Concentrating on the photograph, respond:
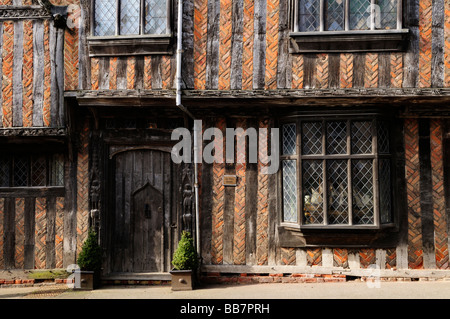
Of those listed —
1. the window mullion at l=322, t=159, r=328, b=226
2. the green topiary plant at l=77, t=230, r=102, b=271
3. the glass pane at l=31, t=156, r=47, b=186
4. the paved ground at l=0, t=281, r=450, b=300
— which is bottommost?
the paved ground at l=0, t=281, r=450, b=300

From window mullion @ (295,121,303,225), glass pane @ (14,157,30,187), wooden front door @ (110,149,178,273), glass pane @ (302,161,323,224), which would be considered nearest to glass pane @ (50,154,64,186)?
glass pane @ (14,157,30,187)

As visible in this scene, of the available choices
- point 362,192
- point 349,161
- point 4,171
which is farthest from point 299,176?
point 4,171

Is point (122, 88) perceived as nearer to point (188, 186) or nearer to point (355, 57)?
point (188, 186)

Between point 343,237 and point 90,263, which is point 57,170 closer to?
point 90,263

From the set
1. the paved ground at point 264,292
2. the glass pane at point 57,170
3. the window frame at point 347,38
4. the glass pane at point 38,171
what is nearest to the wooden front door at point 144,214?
the paved ground at point 264,292

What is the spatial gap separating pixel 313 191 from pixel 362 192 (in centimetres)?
88

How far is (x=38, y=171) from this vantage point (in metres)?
9.77

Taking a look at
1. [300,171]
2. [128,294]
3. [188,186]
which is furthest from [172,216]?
[300,171]

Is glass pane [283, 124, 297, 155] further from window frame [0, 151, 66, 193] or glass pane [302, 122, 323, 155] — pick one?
window frame [0, 151, 66, 193]

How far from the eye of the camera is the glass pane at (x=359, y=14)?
8898 mm

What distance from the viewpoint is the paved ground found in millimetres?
7832

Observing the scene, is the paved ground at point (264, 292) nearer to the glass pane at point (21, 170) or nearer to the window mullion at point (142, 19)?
the glass pane at point (21, 170)

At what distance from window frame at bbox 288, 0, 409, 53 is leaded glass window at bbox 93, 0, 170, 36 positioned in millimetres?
2488

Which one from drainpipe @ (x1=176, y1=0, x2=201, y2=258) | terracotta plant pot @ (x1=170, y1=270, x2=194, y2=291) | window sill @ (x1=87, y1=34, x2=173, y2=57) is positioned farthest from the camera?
window sill @ (x1=87, y1=34, x2=173, y2=57)
